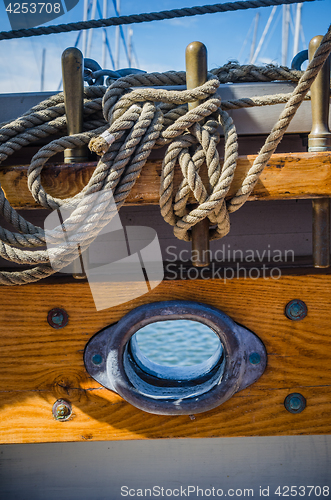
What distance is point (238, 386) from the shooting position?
3.92ft

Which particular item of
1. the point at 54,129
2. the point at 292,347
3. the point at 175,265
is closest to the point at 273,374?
the point at 292,347

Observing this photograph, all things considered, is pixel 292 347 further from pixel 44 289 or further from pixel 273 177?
pixel 44 289

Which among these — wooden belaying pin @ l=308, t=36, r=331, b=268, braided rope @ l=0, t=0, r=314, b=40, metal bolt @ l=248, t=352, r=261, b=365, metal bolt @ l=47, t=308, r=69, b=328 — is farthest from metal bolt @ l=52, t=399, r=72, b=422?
braided rope @ l=0, t=0, r=314, b=40

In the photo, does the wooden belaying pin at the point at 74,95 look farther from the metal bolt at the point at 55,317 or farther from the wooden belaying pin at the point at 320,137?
the wooden belaying pin at the point at 320,137

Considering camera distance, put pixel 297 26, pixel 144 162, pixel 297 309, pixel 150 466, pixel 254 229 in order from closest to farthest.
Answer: pixel 144 162 < pixel 297 309 < pixel 254 229 < pixel 150 466 < pixel 297 26

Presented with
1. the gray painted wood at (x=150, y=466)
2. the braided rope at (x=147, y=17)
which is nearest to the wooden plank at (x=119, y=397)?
the gray painted wood at (x=150, y=466)

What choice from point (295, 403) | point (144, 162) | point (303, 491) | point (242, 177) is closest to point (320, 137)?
point (242, 177)

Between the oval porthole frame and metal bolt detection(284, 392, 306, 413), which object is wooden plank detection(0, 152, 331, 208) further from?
metal bolt detection(284, 392, 306, 413)

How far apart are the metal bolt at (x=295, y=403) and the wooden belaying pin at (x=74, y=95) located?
2.58 ft

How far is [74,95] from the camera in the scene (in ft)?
3.59

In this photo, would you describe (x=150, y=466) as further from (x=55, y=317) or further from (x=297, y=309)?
(x=297, y=309)

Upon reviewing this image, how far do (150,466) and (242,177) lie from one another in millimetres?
1191

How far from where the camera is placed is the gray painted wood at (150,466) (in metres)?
1.53

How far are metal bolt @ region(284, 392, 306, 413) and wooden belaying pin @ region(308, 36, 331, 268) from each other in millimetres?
428
